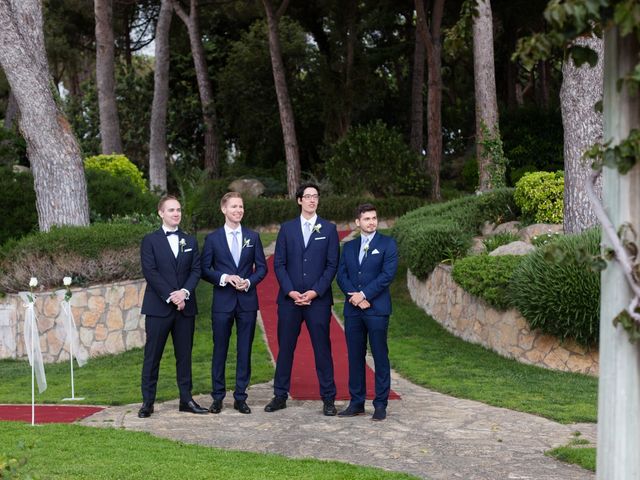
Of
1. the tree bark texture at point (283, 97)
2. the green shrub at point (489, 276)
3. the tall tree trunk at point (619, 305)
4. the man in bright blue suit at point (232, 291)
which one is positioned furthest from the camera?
the tree bark texture at point (283, 97)

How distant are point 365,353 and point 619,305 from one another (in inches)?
172

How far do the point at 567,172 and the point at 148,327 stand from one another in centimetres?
675

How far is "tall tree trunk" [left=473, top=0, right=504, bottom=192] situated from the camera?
18.0 m

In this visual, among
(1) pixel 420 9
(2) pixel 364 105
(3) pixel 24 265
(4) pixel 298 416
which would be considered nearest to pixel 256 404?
(4) pixel 298 416

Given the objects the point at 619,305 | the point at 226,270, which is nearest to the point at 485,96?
the point at 226,270

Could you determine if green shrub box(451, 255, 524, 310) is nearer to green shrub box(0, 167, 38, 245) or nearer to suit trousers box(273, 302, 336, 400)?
suit trousers box(273, 302, 336, 400)

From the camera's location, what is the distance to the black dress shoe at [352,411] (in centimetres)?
855

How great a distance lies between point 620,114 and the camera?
166 inches

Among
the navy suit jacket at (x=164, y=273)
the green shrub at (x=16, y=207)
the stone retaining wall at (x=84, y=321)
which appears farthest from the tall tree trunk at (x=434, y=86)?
the navy suit jacket at (x=164, y=273)

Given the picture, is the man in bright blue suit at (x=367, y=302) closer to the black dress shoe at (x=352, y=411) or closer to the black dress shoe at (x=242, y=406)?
the black dress shoe at (x=352, y=411)

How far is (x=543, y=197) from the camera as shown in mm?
15438

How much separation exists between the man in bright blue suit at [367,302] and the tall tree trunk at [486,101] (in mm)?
10016

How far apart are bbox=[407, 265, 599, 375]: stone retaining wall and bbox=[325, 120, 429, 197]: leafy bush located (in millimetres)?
11380

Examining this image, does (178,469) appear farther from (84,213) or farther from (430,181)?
(430,181)
